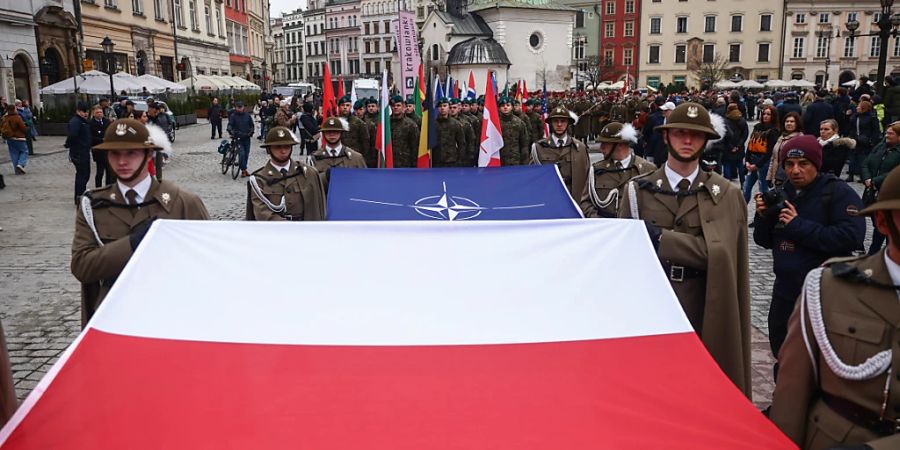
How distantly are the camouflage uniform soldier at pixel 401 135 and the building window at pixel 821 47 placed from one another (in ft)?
224

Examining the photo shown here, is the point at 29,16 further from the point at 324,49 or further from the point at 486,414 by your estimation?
the point at 324,49

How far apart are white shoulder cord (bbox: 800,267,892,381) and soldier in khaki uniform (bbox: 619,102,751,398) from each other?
53.6 inches

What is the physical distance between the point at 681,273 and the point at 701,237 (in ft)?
A: 0.79

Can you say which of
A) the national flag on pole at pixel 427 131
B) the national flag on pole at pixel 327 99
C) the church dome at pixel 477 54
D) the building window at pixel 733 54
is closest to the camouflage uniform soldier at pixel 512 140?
the national flag on pole at pixel 427 131

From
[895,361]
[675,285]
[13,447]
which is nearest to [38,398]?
[13,447]

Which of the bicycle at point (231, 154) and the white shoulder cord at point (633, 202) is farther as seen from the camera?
the bicycle at point (231, 154)

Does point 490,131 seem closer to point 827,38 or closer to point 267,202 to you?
point 267,202

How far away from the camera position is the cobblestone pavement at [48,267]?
570 cm

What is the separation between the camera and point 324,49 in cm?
12212

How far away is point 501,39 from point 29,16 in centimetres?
3742

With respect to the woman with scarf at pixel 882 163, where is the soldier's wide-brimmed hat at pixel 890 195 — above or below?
above

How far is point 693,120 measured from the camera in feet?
13.1

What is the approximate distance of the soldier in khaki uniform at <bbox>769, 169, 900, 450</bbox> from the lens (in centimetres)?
218

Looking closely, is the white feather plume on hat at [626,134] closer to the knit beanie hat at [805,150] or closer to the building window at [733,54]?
the knit beanie hat at [805,150]
